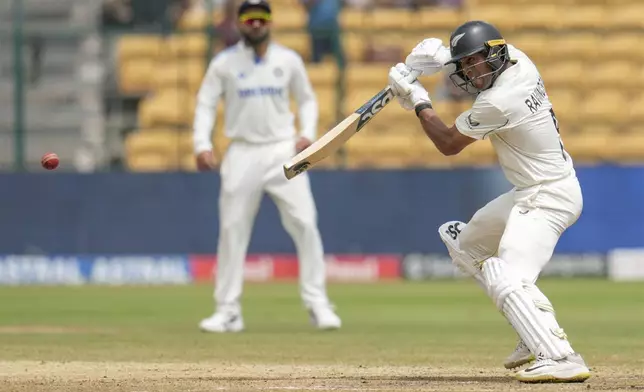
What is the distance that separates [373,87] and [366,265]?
2.07 m

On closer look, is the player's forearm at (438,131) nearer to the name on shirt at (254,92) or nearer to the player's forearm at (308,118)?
the player's forearm at (308,118)

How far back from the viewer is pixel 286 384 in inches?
224

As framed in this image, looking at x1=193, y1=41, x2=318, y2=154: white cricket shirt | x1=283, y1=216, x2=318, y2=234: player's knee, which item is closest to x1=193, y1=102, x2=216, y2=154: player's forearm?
x1=193, y1=41, x2=318, y2=154: white cricket shirt

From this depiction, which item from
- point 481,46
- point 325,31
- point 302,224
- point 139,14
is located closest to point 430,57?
point 481,46

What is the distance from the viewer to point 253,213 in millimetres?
8867

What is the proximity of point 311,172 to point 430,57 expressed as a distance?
7.86m

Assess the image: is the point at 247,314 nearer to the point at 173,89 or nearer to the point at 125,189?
the point at 125,189

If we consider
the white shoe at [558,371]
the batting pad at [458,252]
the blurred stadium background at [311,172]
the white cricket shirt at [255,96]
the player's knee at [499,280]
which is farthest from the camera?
the blurred stadium background at [311,172]

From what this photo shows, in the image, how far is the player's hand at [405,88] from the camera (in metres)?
6.02

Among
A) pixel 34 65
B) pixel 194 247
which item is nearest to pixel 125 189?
pixel 194 247

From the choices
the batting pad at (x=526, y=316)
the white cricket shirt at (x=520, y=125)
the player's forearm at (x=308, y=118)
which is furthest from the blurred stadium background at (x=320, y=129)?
the batting pad at (x=526, y=316)

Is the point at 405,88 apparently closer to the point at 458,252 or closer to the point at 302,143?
the point at 458,252

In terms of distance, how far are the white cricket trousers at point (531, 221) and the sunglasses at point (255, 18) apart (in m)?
3.01

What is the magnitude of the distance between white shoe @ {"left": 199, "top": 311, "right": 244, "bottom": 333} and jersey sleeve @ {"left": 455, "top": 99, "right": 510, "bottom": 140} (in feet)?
10.6
